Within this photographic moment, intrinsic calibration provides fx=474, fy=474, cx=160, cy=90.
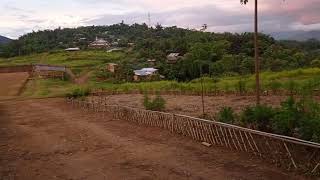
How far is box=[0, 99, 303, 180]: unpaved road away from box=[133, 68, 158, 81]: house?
3359cm

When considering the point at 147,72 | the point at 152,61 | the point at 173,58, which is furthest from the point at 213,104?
the point at 152,61

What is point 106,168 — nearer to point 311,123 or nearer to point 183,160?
point 183,160

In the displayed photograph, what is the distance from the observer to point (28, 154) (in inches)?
587

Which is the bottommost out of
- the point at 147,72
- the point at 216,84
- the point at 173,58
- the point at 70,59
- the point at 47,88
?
the point at 47,88

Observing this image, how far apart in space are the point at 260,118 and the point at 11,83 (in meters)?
44.9

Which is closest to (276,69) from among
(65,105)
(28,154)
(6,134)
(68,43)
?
(65,105)

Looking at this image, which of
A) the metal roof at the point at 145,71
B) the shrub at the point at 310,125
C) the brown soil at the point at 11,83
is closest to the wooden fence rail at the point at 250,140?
the shrub at the point at 310,125

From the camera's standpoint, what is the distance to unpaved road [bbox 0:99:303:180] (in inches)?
446

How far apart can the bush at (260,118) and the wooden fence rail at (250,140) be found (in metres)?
0.93

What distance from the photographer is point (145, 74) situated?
5572cm

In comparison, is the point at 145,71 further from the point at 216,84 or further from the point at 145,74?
the point at 216,84

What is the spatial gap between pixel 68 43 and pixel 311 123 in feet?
360

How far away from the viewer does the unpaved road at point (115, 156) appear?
11.3 metres

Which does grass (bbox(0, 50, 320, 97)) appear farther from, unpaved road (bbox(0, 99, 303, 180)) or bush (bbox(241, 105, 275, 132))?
unpaved road (bbox(0, 99, 303, 180))
